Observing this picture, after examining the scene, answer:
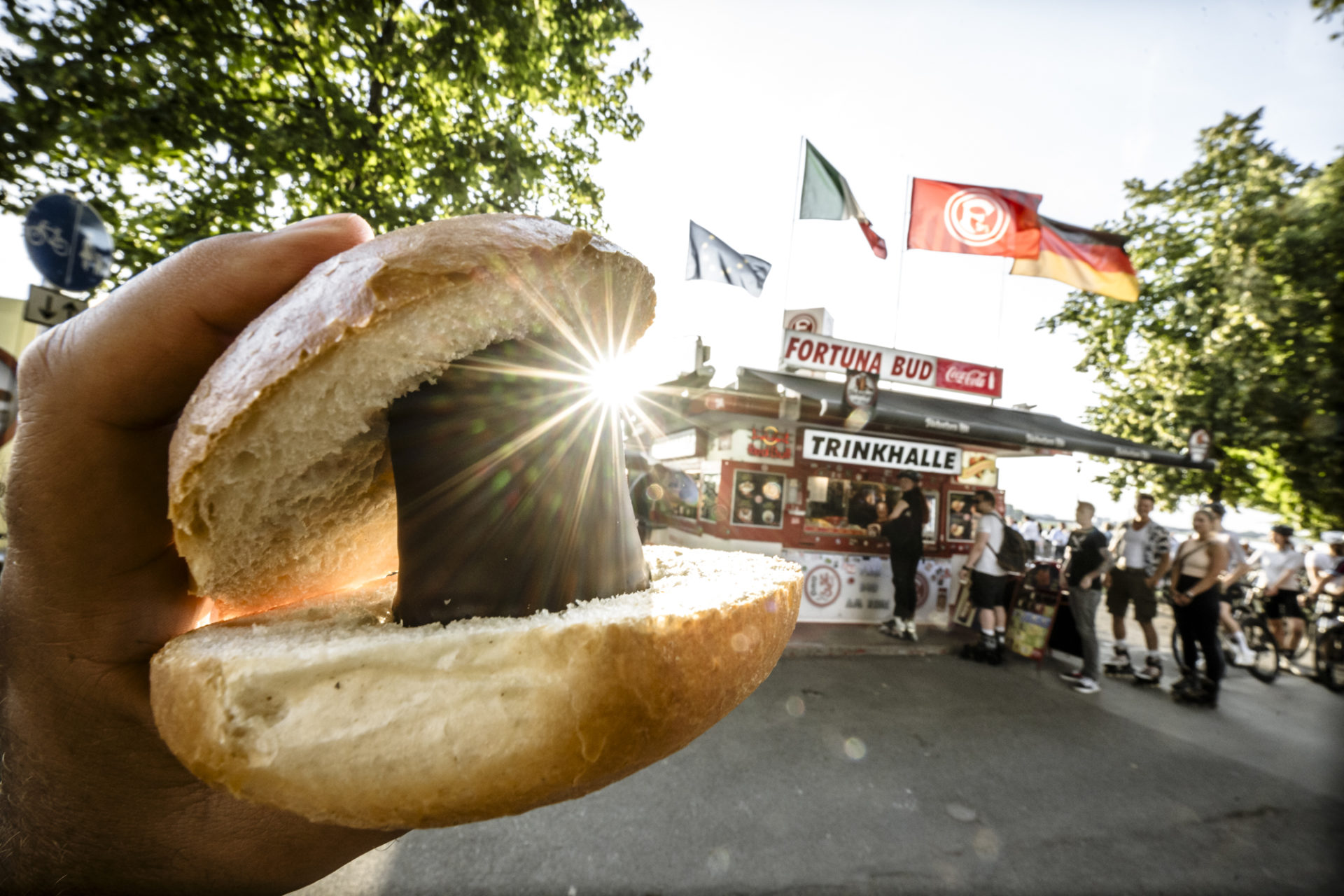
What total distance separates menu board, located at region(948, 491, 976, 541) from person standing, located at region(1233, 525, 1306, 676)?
13.6 ft

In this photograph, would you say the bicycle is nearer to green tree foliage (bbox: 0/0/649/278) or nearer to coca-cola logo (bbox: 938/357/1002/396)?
coca-cola logo (bbox: 938/357/1002/396)

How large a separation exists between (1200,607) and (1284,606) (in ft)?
16.0

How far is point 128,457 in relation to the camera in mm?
1140

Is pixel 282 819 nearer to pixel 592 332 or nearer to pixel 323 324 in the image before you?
pixel 323 324

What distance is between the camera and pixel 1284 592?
→ 9.73 meters

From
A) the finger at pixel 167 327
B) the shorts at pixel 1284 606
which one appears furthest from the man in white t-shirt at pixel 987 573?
the finger at pixel 167 327

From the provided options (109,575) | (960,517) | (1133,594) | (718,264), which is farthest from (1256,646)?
(109,575)

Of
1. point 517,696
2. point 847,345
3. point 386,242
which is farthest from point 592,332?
point 847,345

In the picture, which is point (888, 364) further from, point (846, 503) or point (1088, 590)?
point (1088, 590)

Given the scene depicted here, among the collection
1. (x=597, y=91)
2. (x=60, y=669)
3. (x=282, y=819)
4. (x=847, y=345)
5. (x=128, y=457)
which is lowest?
(x=282, y=819)

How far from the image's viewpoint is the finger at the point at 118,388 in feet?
3.56

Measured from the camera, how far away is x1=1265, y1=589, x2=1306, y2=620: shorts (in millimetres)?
9695

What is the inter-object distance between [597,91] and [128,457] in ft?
33.2

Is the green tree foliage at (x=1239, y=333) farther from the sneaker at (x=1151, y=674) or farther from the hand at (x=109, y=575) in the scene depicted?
the hand at (x=109, y=575)
